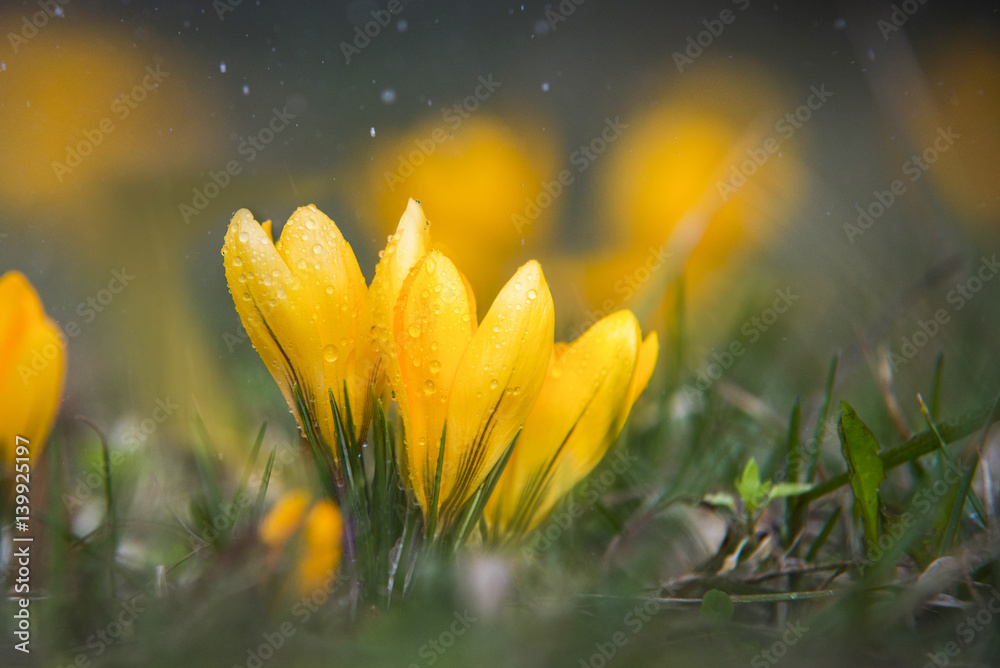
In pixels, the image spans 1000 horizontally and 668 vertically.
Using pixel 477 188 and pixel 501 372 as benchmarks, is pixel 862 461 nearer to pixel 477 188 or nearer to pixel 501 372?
pixel 501 372

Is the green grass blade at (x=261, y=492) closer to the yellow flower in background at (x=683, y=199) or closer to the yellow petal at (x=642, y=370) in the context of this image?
the yellow petal at (x=642, y=370)

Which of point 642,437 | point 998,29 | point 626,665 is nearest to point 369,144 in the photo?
point 642,437

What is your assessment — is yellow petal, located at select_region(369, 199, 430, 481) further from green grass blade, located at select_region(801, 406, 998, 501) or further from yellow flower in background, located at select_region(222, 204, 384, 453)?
green grass blade, located at select_region(801, 406, 998, 501)

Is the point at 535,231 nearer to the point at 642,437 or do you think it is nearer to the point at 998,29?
the point at 642,437

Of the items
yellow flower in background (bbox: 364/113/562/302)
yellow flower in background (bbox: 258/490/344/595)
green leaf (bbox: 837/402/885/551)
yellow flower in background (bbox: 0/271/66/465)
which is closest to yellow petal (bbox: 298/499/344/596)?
yellow flower in background (bbox: 258/490/344/595)

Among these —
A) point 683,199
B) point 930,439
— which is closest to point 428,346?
point 930,439

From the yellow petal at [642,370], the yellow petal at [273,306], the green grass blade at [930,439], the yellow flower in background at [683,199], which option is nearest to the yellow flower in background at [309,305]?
the yellow petal at [273,306]
